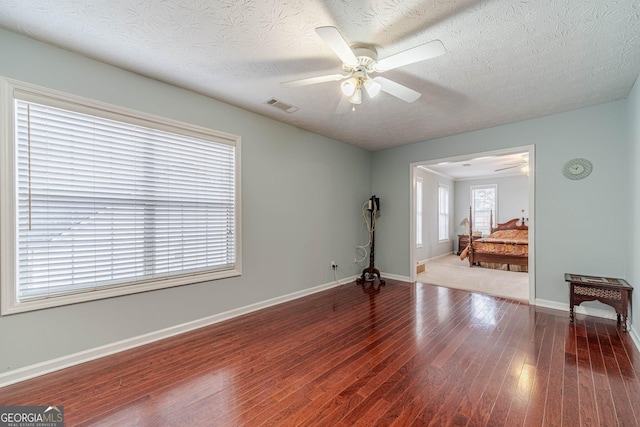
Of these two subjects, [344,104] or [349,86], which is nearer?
[349,86]

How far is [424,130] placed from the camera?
4.15 meters

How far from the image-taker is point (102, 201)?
2.36 meters

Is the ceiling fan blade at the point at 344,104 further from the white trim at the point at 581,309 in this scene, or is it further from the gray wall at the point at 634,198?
the white trim at the point at 581,309

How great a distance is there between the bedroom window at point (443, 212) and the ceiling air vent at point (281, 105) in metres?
6.31

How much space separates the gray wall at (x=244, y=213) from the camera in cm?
206

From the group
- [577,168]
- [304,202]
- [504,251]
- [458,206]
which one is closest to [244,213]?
[304,202]

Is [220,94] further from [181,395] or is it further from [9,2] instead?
[181,395]

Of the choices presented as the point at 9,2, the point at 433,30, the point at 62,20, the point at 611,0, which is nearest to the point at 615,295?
the point at 611,0

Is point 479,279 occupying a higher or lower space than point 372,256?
Answer: lower

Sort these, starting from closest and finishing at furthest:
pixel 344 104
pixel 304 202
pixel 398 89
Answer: pixel 398 89
pixel 344 104
pixel 304 202

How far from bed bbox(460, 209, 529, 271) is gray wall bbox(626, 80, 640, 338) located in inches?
117

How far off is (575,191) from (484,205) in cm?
563

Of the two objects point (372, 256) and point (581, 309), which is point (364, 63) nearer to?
point (372, 256)

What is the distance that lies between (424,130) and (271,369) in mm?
3842
